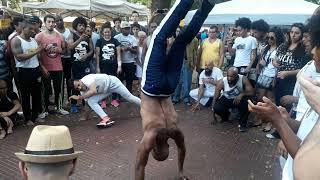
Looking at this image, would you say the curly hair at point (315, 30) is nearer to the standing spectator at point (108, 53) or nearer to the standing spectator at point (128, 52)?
the standing spectator at point (108, 53)

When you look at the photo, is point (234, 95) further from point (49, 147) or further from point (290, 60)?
point (49, 147)

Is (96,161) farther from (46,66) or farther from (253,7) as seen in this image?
(253,7)

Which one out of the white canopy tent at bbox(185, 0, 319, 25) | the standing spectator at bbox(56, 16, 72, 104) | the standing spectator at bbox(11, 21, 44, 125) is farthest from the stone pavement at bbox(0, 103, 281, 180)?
the white canopy tent at bbox(185, 0, 319, 25)

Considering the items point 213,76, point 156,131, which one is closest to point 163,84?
point 156,131

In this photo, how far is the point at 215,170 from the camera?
17.4 ft

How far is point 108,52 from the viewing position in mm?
8391

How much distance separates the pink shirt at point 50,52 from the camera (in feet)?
24.1

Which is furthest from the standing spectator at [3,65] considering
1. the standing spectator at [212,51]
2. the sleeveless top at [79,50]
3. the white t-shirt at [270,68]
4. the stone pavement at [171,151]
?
the white t-shirt at [270,68]

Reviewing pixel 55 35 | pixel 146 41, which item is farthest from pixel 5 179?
pixel 146 41

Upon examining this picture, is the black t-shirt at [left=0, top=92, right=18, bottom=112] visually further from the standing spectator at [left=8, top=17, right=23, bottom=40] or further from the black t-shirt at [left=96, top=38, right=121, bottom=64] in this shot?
the black t-shirt at [left=96, top=38, right=121, bottom=64]

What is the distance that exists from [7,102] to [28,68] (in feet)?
2.27

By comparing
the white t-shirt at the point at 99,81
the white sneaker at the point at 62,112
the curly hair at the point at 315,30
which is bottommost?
the white sneaker at the point at 62,112

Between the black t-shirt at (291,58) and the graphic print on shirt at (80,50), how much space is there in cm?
383

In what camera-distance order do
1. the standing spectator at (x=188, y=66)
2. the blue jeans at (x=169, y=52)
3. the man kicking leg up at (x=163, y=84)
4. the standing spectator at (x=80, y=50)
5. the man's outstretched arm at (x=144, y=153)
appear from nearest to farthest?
the man's outstretched arm at (x=144, y=153), the man kicking leg up at (x=163, y=84), the blue jeans at (x=169, y=52), the standing spectator at (x=80, y=50), the standing spectator at (x=188, y=66)
